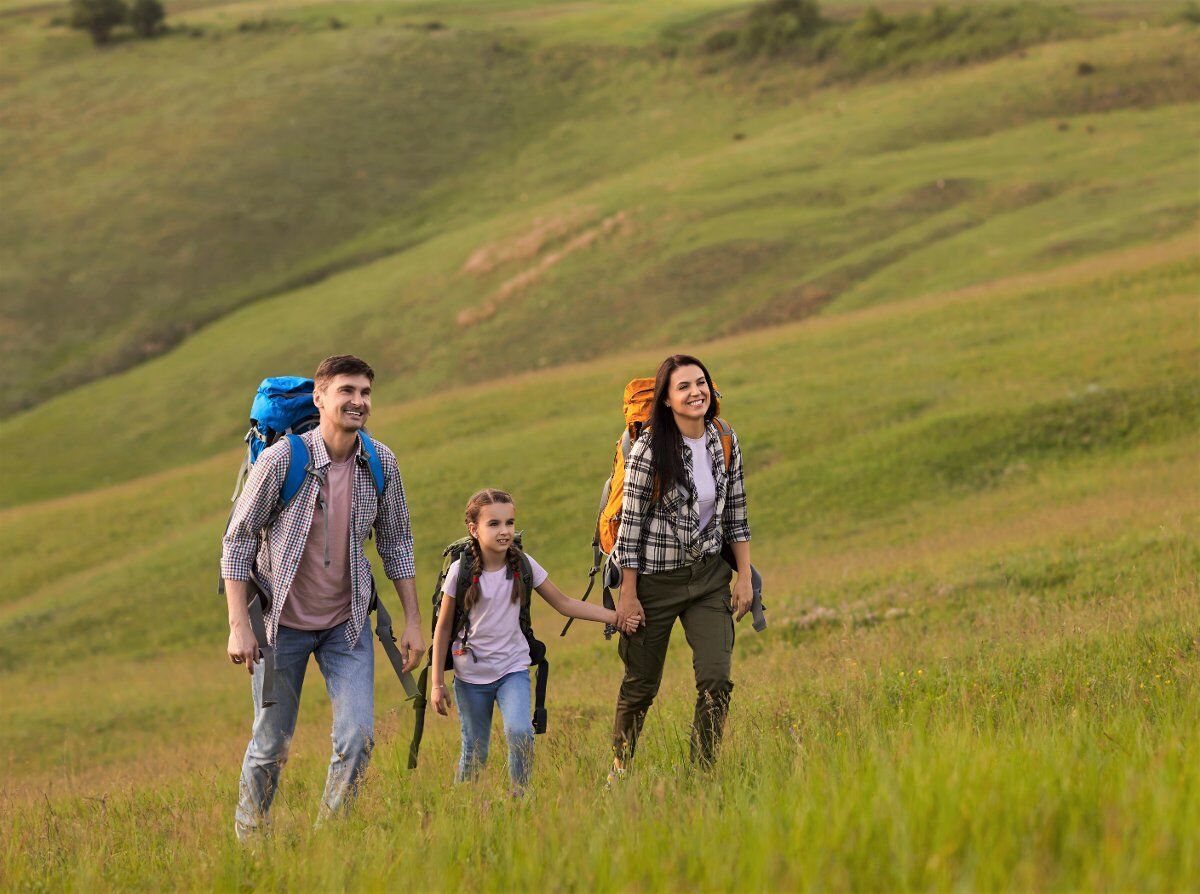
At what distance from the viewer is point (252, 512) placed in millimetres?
6559

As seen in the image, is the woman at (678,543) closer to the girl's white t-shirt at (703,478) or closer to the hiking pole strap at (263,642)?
the girl's white t-shirt at (703,478)

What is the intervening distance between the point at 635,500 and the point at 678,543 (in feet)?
1.18

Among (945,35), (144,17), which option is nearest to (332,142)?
(144,17)

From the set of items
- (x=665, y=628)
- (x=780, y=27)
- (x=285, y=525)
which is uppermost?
(x=780, y=27)

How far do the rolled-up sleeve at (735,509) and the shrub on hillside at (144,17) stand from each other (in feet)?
316

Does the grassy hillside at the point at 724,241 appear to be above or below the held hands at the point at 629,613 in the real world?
above

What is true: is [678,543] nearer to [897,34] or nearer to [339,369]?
[339,369]

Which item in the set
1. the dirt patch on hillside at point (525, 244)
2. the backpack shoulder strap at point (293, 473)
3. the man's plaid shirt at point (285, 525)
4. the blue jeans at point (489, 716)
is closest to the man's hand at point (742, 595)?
the blue jeans at point (489, 716)

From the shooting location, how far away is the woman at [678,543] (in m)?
7.09

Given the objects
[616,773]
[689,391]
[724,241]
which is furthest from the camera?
[724,241]

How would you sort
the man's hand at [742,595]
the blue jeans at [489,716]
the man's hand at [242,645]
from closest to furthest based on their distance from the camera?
the man's hand at [242,645] < the blue jeans at [489,716] < the man's hand at [742,595]

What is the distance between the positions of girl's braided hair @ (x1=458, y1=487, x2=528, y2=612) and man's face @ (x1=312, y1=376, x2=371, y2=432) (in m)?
0.81

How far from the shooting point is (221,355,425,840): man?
658cm

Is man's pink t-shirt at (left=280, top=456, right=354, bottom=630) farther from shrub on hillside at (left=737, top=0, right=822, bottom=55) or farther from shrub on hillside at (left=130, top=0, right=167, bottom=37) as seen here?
shrub on hillside at (left=130, top=0, right=167, bottom=37)
